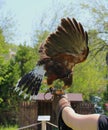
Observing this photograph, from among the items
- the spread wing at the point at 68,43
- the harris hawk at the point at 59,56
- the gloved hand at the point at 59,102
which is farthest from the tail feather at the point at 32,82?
the gloved hand at the point at 59,102

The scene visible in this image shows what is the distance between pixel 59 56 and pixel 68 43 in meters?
0.14

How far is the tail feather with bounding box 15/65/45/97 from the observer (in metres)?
2.37

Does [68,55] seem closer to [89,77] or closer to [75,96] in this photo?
[75,96]

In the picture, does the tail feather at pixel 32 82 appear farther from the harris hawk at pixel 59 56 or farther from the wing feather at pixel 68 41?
the wing feather at pixel 68 41

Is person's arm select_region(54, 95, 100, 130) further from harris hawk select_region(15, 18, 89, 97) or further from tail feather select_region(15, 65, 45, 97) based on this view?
tail feather select_region(15, 65, 45, 97)

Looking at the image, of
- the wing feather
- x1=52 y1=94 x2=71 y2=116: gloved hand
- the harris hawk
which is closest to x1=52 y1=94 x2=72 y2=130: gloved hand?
x1=52 y1=94 x2=71 y2=116: gloved hand

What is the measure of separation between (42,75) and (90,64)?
79.8ft

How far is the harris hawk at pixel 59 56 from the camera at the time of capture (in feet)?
7.13

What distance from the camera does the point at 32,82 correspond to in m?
2.44

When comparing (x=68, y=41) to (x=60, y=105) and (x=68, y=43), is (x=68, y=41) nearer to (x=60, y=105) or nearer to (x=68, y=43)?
(x=68, y=43)

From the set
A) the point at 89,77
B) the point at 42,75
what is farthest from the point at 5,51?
the point at 42,75

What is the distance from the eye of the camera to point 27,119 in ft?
64.5

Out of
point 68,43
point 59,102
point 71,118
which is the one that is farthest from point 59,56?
point 71,118

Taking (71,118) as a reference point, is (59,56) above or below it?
above
